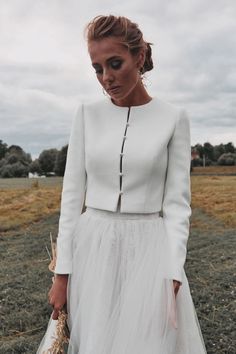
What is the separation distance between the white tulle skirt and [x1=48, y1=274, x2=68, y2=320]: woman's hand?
0.03 metres

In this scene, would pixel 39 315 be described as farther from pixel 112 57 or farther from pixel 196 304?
pixel 112 57

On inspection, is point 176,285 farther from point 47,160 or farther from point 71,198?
point 47,160

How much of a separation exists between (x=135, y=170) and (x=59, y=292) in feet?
1.74

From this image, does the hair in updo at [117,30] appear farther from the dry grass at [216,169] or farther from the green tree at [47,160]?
the dry grass at [216,169]

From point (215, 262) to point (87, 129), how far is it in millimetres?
4178

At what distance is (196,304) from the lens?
4340mm

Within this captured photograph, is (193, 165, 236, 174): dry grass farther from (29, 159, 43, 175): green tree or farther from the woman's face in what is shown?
the woman's face

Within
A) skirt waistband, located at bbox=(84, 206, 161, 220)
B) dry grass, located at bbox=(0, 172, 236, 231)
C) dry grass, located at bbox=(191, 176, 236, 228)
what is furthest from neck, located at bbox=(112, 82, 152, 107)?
dry grass, located at bbox=(0, 172, 236, 231)

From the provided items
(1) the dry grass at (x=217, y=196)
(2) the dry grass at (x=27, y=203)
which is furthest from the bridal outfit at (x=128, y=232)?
(2) the dry grass at (x=27, y=203)

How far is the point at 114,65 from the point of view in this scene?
166 cm

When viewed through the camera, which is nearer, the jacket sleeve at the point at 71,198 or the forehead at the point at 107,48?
the forehead at the point at 107,48

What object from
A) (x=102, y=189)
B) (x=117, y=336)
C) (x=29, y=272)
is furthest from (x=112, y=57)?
(x=29, y=272)

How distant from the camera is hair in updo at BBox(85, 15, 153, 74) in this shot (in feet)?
5.41

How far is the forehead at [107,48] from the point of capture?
1.65 m
